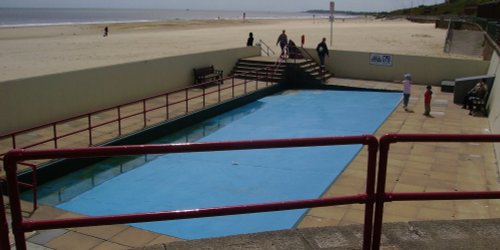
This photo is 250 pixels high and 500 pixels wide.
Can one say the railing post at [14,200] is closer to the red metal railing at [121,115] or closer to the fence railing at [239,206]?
the fence railing at [239,206]

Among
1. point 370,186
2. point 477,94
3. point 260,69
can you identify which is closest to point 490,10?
point 260,69

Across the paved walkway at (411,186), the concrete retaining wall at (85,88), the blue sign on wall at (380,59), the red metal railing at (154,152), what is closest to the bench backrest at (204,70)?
the concrete retaining wall at (85,88)

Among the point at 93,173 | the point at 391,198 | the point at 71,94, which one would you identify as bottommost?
the point at 93,173

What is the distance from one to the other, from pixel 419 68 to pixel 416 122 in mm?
8908

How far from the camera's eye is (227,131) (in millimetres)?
16234

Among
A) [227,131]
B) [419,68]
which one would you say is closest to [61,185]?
[227,131]

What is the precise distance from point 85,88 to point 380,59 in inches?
627

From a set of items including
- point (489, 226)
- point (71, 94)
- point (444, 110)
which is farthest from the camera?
point (444, 110)

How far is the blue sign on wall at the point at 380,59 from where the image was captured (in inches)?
993

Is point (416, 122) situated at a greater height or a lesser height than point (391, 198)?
lesser

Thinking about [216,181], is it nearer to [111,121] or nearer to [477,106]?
[111,121]

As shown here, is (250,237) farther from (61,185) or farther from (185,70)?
(185,70)

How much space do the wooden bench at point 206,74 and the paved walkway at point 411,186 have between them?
8.53 m

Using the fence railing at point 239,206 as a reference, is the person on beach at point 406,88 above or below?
below
